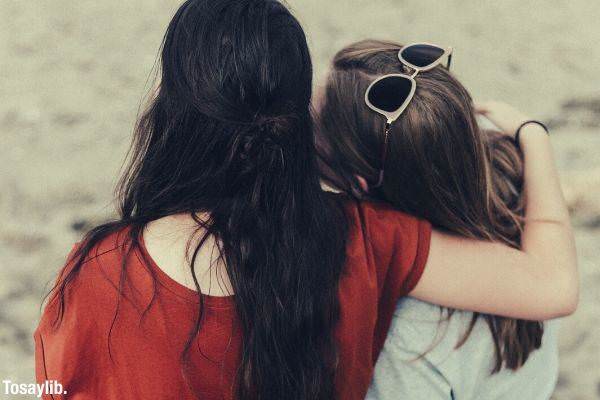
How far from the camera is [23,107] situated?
7.21 ft

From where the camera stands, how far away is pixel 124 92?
7.48 feet

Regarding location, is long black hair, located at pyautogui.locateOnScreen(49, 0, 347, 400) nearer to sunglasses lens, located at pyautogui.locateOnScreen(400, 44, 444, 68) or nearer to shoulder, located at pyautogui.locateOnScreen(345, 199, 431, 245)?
shoulder, located at pyautogui.locateOnScreen(345, 199, 431, 245)

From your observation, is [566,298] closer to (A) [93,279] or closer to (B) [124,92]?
(A) [93,279]

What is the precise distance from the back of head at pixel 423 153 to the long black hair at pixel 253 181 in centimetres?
16

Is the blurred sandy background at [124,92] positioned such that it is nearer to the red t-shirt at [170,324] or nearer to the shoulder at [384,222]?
the red t-shirt at [170,324]

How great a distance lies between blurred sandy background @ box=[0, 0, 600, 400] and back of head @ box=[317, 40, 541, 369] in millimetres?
786

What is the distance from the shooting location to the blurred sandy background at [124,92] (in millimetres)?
1906

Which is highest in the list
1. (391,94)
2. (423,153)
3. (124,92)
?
(124,92)

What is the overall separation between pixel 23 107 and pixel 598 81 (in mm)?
1959

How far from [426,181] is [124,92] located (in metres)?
1.38

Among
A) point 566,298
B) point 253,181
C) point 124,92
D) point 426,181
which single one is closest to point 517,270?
point 566,298

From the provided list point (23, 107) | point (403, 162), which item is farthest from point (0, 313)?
point (403, 162)

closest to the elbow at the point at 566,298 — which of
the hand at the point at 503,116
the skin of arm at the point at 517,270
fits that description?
the skin of arm at the point at 517,270

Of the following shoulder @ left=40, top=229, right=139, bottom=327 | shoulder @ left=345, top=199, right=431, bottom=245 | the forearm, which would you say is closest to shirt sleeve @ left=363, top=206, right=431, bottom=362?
shoulder @ left=345, top=199, right=431, bottom=245
